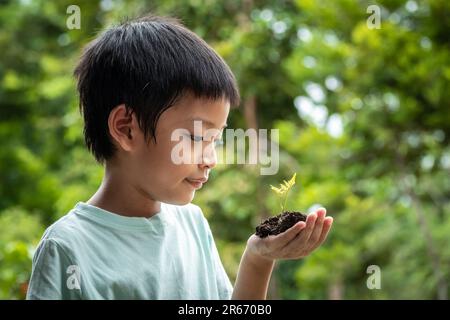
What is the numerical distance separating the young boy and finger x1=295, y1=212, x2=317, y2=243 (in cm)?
Answer: 5

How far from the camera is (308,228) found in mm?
768

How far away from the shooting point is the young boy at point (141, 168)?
2.78 ft

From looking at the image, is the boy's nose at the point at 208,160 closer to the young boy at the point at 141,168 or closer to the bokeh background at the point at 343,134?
the young boy at the point at 141,168

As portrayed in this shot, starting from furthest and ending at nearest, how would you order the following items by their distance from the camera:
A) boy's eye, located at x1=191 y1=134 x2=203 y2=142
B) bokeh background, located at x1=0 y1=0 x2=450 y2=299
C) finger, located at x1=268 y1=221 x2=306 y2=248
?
bokeh background, located at x1=0 y1=0 x2=450 y2=299
boy's eye, located at x1=191 y1=134 x2=203 y2=142
finger, located at x1=268 y1=221 x2=306 y2=248

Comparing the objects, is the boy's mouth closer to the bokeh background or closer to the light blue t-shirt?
the light blue t-shirt

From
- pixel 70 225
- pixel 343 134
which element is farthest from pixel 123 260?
pixel 343 134

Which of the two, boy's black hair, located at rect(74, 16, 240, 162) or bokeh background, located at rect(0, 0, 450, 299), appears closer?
boy's black hair, located at rect(74, 16, 240, 162)

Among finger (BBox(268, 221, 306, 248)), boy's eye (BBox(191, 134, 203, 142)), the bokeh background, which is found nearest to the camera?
finger (BBox(268, 221, 306, 248))

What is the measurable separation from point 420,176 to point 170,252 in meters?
2.72

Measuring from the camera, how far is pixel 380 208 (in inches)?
137

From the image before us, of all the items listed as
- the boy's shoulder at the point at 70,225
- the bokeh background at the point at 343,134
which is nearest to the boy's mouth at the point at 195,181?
the boy's shoulder at the point at 70,225

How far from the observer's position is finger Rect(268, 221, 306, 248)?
763 millimetres

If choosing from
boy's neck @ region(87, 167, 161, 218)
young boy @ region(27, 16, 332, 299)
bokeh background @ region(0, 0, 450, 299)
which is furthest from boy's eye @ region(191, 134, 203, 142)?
bokeh background @ region(0, 0, 450, 299)

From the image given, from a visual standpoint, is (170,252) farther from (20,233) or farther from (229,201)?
(20,233)
